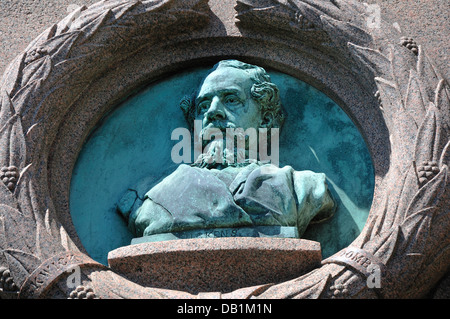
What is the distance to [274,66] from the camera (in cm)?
998

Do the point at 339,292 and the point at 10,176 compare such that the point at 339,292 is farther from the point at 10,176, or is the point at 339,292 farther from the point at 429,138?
the point at 10,176

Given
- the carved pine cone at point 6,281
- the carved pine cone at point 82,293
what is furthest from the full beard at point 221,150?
the carved pine cone at point 6,281

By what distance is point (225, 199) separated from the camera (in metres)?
8.63

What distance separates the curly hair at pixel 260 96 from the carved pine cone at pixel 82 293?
229 cm

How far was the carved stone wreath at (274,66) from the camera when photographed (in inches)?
319

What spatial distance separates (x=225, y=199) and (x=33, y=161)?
1.76 meters

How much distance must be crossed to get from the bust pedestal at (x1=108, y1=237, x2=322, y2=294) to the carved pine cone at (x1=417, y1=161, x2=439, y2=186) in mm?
1069

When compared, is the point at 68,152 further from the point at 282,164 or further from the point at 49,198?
the point at 282,164

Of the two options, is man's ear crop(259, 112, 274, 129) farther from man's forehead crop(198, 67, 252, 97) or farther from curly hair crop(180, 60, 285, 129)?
man's forehead crop(198, 67, 252, 97)

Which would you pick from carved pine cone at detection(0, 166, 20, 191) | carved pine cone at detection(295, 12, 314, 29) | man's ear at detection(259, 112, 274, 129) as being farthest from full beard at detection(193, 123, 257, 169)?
carved pine cone at detection(0, 166, 20, 191)

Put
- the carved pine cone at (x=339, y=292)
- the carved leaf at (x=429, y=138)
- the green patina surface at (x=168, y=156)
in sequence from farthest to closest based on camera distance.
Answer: the green patina surface at (x=168, y=156) < the carved leaf at (x=429, y=138) < the carved pine cone at (x=339, y=292)

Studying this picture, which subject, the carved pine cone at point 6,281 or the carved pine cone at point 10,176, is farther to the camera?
the carved pine cone at point 10,176

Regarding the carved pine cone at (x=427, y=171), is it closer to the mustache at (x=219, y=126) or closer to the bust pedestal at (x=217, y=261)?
the bust pedestal at (x=217, y=261)

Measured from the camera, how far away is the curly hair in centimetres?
957
